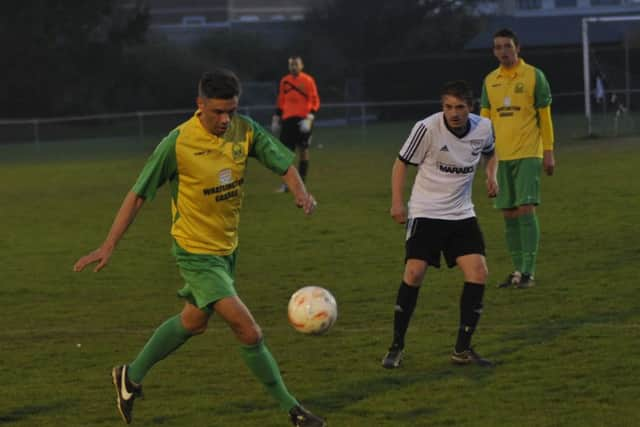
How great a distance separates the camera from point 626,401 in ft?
23.6

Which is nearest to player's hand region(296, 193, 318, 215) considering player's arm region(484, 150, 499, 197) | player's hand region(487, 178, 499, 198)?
player's arm region(484, 150, 499, 197)

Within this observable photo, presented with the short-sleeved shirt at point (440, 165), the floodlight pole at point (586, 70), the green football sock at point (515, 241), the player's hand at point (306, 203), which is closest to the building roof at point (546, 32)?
the floodlight pole at point (586, 70)

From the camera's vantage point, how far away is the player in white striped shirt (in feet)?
27.2

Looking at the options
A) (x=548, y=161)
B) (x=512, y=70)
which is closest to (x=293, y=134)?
(x=512, y=70)

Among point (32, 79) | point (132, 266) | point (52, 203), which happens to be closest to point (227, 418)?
point (132, 266)

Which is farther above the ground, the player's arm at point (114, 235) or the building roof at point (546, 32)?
the building roof at point (546, 32)

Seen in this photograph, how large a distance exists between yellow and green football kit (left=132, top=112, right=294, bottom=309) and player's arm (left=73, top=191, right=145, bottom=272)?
7 centimetres

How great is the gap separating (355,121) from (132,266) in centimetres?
3487

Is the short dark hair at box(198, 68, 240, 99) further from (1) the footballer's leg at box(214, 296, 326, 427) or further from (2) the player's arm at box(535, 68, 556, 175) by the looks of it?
(2) the player's arm at box(535, 68, 556, 175)

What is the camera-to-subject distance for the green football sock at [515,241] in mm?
11406

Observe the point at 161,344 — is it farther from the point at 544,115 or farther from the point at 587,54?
the point at 587,54

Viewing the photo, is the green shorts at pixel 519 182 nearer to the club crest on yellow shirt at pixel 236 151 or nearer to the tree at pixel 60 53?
the club crest on yellow shirt at pixel 236 151

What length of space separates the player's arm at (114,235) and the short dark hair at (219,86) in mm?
656

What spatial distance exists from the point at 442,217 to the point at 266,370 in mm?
2003
